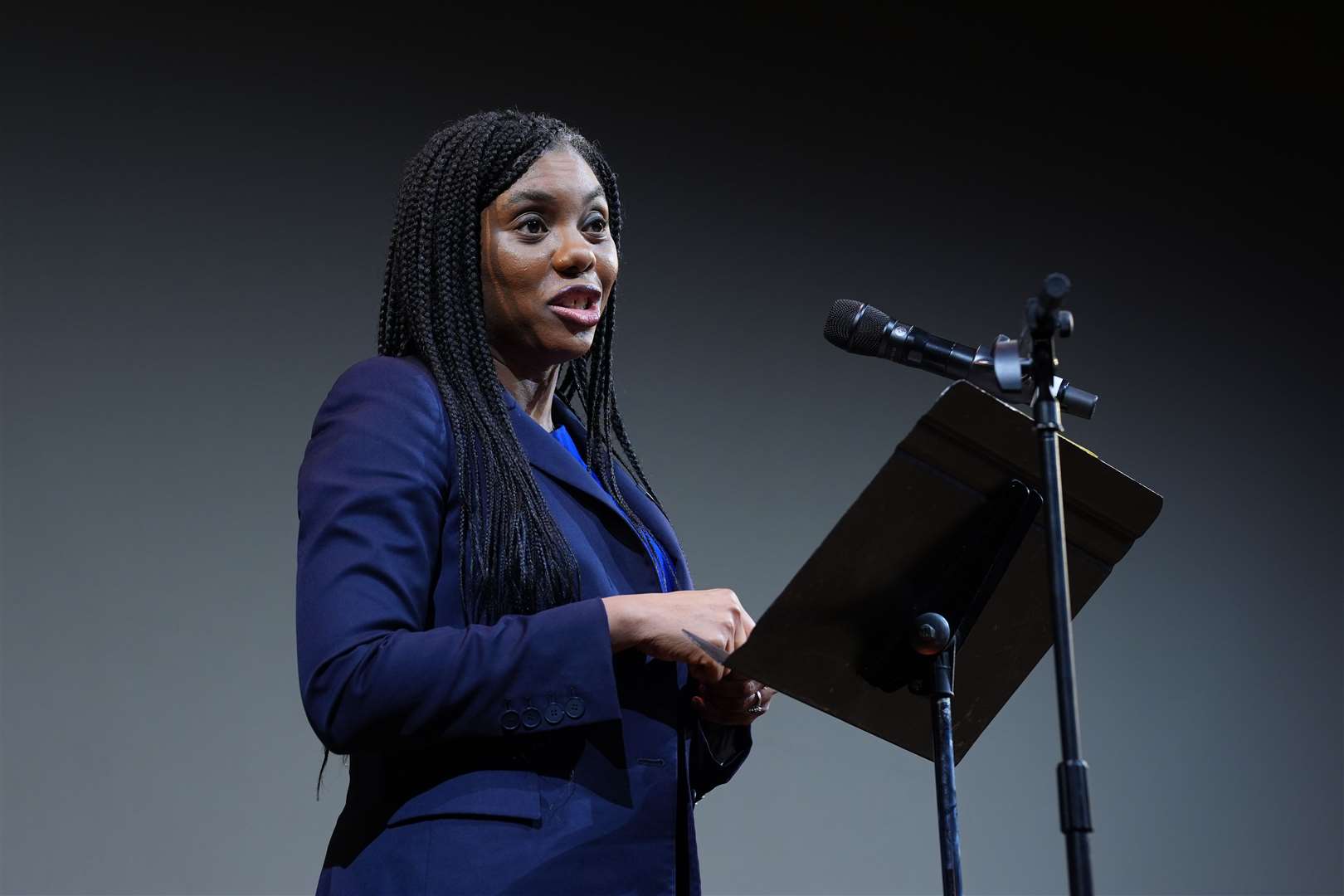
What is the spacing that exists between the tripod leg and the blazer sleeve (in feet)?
0.96

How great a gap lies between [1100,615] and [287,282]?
1.88m

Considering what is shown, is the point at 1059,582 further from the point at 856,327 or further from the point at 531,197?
the point at 531,197

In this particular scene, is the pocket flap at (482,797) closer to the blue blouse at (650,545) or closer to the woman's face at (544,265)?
the blue blouse at (650,545)

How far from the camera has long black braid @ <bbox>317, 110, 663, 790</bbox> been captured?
133 cm

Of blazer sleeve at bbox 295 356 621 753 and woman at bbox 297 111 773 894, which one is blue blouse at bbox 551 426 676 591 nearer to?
woman at bbox 297 111 773 894

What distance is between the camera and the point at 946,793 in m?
1.23

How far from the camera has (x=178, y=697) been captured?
231 cm

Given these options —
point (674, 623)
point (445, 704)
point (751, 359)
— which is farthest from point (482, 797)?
point (751, 359)

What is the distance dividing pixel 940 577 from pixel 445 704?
18.1 inches

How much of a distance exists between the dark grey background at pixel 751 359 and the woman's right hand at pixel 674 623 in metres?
1.31

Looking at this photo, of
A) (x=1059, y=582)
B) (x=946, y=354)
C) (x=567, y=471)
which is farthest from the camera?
(x=567, y=471)

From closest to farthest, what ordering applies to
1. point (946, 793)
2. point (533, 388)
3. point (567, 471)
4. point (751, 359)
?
point (946, 793) → point (567, 471) → point (533, 388) → point (751, 359)

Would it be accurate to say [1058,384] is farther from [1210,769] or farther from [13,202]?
[1210,769]

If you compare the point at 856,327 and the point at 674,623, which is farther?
the point at 856,327
